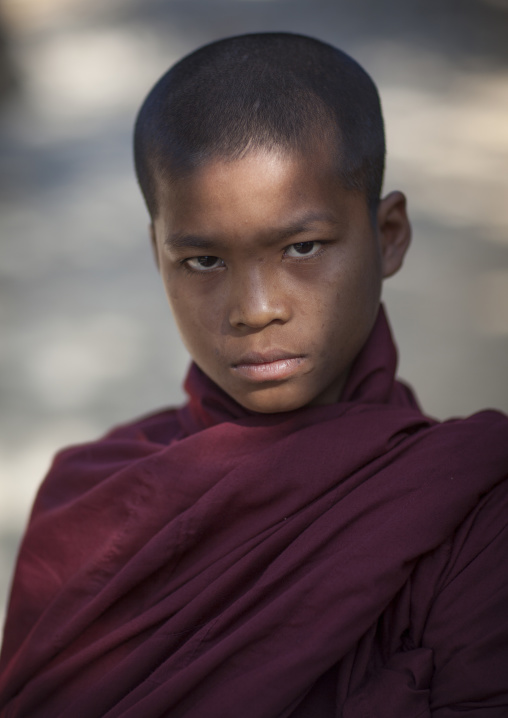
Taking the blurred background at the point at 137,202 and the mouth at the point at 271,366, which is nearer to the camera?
the mouth at the point at 271,366

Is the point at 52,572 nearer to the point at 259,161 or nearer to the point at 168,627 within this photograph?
the point at 168,627

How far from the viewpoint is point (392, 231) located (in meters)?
1.38

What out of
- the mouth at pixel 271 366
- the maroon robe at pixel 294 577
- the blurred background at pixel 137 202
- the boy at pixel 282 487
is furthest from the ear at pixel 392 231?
the blurred background at pixel 137 202

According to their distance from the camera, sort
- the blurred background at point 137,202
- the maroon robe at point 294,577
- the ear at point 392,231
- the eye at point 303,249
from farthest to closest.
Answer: the blurred background at point 137,202
the ear at point 392,231
the eye at point 303,249
the maroon robe at point 294,577

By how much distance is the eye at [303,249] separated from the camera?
1187mm

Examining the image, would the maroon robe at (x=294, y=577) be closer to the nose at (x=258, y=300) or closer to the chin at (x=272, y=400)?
the chin at (x=272, y=400)

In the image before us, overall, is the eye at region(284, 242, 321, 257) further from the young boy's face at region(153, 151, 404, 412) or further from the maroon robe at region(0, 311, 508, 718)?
the maroon robe at region(0, 311, 508, 718)

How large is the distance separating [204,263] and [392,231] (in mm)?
356

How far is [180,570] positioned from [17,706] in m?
0.35

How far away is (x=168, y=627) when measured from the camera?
117 cm

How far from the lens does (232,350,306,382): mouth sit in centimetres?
120

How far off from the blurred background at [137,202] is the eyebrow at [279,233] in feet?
5.85

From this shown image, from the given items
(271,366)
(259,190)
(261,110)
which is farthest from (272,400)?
(261,110)

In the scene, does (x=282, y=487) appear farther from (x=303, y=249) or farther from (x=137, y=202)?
(x=137, y=202)
